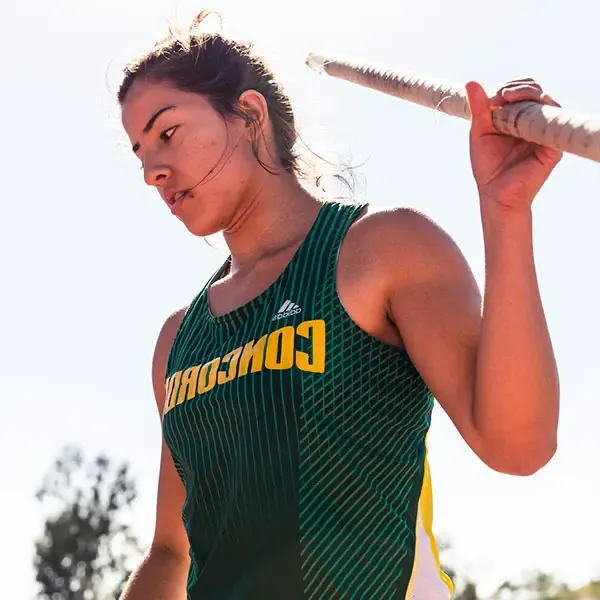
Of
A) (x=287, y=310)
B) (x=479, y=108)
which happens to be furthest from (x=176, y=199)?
(x=479, y=108)

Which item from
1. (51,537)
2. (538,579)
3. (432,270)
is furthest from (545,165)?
(538,579)

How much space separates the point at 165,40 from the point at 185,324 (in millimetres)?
975

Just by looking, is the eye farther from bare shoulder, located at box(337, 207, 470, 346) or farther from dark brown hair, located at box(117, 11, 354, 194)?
bare shoulder, located at box(337, 207, 470, 346)

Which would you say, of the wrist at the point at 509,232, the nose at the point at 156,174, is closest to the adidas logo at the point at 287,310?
the nose at the point at 156,174

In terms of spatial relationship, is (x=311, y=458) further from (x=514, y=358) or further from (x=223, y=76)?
(x=223, y=76)

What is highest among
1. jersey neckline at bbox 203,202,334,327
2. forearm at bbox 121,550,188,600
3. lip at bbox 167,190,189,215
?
lip at bbox 167,190,189,215

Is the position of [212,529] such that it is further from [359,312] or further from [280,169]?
[280,169]

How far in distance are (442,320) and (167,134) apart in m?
1.20

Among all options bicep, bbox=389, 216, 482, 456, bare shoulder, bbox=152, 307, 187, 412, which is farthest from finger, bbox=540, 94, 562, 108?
bare shoulder, bbox=152, 307, 187, 412

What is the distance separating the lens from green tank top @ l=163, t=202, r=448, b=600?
332 centimetres

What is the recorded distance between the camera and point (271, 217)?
4.00 meters

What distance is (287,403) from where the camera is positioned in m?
3.40

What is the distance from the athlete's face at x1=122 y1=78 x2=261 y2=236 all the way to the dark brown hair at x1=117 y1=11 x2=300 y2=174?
0.16 feet

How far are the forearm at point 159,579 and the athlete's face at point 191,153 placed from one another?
123 centimetres
